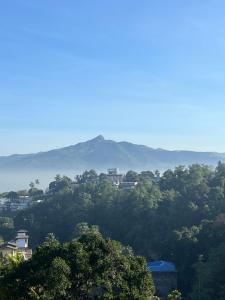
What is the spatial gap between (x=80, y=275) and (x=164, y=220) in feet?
89.2

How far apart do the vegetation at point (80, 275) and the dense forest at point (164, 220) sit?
1246cm

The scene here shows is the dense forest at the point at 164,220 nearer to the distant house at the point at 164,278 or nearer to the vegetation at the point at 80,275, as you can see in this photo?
the distant house at the point at 164,278

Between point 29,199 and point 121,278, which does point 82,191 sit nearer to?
point 29,199

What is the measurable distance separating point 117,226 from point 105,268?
29.3 metres

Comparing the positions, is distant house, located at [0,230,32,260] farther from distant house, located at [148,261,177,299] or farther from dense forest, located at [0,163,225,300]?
distant house, located at [148,261,177,299]

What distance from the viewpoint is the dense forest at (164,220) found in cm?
2844

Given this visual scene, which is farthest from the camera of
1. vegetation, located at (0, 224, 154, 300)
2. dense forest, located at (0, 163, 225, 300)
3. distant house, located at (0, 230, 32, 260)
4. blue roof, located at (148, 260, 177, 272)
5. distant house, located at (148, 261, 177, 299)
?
distant house, located at (0, 230, 32, 260)

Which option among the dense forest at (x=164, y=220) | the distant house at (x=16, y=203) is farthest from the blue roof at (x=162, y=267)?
the distant house at (x=16, y=203)

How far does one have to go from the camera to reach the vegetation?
36.6 ft

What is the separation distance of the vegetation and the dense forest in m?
12.5

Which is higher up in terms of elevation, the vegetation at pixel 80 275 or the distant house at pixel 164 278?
the vegetation at pixel 80 275

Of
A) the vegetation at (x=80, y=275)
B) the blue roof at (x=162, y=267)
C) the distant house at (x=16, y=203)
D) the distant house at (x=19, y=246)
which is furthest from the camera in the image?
the distant house at (x=16, y=203)

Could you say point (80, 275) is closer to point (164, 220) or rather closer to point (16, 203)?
point (164, 220)

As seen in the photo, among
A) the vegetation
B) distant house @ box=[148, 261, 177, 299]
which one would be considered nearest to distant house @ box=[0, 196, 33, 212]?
distant house @ box=[148, 261, 177, 299]
